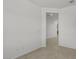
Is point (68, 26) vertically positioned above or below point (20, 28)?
above

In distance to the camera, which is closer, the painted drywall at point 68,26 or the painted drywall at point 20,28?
the painted drywall at point 20,28

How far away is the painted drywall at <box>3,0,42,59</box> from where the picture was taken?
3179 mm

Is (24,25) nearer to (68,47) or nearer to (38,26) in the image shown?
(38,26)

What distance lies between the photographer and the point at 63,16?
5.93 meters

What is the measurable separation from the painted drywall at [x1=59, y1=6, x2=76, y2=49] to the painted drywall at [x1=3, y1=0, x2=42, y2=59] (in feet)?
4.88

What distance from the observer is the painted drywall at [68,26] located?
5355 mm

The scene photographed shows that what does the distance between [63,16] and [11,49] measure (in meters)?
3.88

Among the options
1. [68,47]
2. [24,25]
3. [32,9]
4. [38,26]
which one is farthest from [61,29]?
[24,25]

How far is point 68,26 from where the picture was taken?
18.6 feet

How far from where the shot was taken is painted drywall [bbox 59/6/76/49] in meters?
5.35

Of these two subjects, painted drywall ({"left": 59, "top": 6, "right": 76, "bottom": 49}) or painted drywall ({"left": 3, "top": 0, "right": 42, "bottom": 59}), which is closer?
painted drywall ({"left": 3, "top": 0, "right": 42, "bottom": 59})

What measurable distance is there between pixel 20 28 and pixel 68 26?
121 inches

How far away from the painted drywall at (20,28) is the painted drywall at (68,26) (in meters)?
1.49

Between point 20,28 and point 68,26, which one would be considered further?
point 68,26
